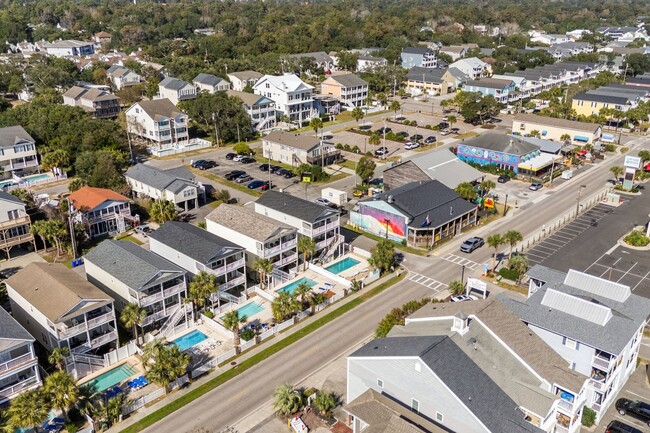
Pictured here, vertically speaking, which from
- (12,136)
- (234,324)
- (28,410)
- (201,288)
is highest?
(12,136)

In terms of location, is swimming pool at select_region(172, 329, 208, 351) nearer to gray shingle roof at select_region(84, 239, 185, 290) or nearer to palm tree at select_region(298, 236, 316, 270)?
gray shingle roof at select_region(84, 239, 185, 290)

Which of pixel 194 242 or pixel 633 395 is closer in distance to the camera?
pixel 633 395

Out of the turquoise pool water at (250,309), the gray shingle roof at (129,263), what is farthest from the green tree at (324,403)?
the gray shingle roof at (129,263)

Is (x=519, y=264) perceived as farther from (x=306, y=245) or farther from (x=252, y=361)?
(x=252, y=361)

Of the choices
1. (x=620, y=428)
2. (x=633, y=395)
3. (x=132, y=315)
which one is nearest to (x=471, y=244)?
(x=633, y=395)

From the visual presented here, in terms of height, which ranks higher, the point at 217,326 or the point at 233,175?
the point at 233,175

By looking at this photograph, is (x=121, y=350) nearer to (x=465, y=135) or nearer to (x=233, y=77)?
(x=465, y=135)

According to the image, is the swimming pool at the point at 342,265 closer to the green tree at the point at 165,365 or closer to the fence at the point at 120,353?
the fence at the point at 120,353

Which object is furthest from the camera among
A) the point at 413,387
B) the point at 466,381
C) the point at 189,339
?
the point at 189,339

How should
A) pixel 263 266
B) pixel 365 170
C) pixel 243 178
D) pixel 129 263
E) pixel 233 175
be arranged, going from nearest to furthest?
pixel 129 263 < pixel 263 266 < pixel 365 170 < pixel 243 178 < pixel 233 175
